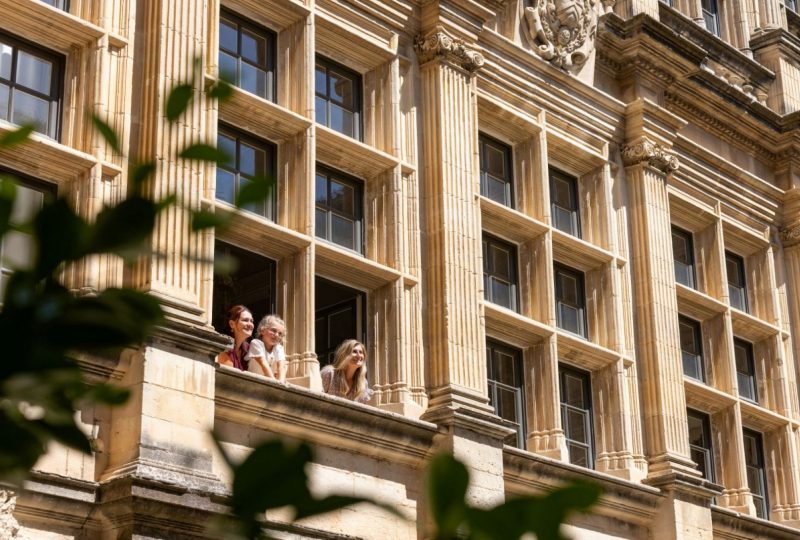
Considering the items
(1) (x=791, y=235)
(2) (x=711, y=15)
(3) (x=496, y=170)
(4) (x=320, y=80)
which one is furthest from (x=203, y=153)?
(2) (x=711, y=15)

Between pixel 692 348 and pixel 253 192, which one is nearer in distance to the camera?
pixel 253 192

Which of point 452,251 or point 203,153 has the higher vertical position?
point 452,251

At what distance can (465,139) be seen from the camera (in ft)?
54.4

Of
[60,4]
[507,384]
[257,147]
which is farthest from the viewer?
[507,384]

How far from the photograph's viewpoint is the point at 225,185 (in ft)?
48.3

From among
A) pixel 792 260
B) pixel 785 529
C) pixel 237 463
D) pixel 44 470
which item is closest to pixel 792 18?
pixel 792 260

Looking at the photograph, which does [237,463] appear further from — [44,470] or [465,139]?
[465,139]

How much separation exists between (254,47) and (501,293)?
434 cm

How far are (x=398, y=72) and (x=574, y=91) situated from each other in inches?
132

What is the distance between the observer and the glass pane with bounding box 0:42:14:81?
1285cm

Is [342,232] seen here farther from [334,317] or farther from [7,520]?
[7,520]

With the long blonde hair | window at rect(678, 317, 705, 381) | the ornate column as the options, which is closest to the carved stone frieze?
the long blonde hair

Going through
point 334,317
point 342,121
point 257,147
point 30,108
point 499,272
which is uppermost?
point 342,121

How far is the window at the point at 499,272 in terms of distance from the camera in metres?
17.2
